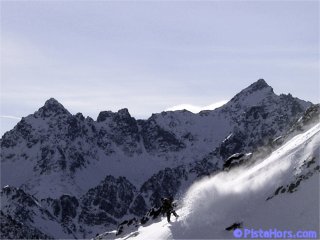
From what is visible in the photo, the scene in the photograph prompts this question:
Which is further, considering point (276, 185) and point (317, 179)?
point (276, 185)

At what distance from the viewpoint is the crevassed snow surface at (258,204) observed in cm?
4362

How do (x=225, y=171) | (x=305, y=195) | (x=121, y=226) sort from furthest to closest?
(x=121, y=226) → (x=225, y=171) → (x=305, y=195)

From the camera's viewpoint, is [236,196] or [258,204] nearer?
[258,204]

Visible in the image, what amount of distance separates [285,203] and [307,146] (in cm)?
825

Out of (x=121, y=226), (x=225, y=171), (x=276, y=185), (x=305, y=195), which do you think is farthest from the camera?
(x=121, y=226)

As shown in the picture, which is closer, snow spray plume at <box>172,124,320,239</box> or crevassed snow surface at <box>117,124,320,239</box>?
crevassed snow surface at <box>117,124,320,239</box>

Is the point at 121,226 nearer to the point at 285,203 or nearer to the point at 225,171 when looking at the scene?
the point at 225,171

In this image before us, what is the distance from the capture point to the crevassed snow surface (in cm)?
4362

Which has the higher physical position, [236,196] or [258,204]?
[236,196]

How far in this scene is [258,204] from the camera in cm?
4759

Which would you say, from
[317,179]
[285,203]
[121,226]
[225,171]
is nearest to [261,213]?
[285,203]

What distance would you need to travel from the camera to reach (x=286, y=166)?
5053 cm

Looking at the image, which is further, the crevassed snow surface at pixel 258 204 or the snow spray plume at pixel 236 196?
the snow spray plume at pixel 236 196

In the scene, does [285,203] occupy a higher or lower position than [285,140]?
lower
